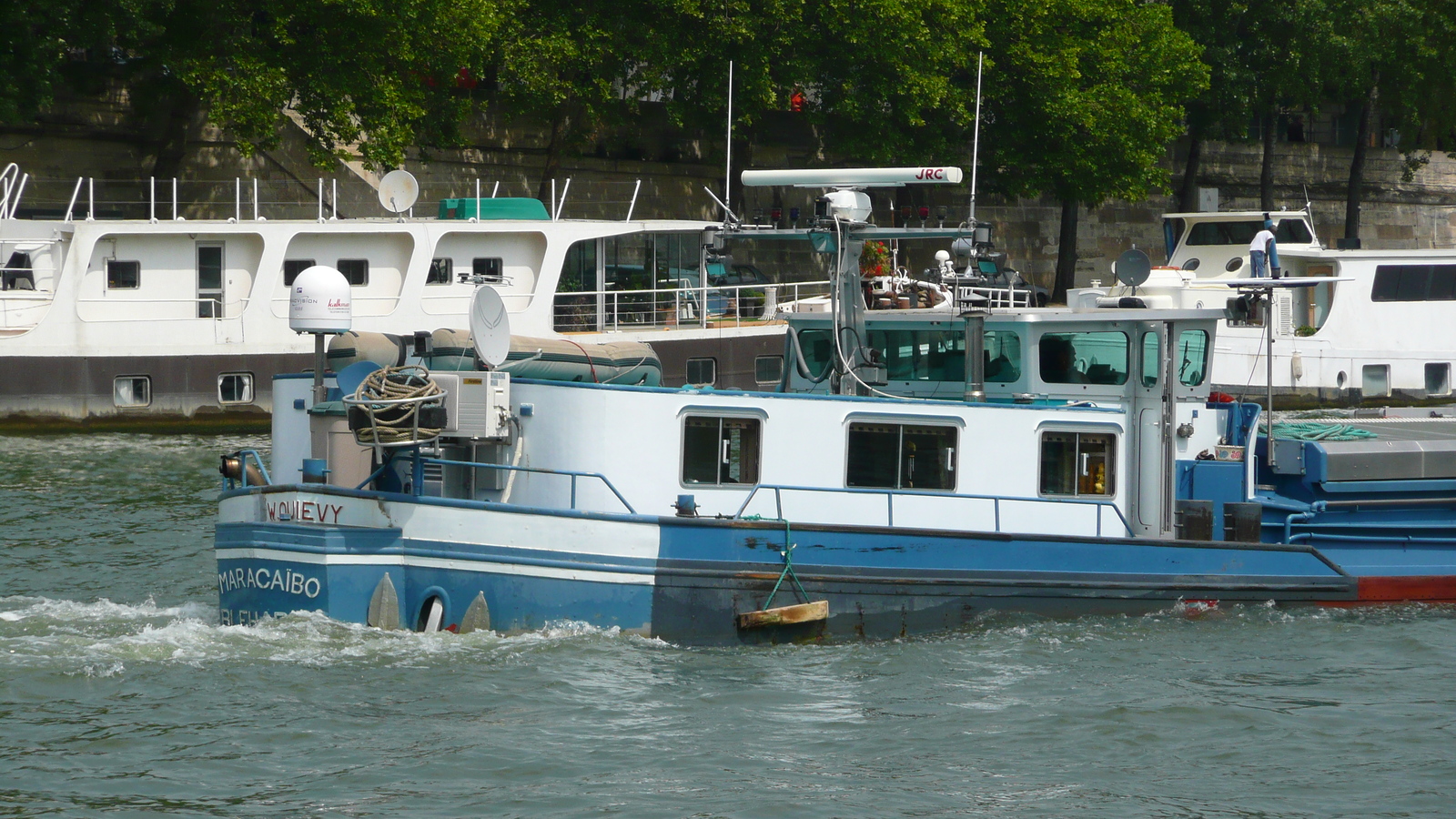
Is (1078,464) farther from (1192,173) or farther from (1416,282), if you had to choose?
(1192,173)

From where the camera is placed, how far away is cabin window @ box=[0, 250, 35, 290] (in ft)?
88.3

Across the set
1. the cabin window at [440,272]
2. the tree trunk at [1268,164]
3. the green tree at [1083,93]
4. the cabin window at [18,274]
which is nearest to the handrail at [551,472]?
the cabin window at [440,272]

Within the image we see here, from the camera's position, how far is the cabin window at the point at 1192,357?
43.9ft

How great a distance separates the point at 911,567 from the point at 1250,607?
10.7 feet

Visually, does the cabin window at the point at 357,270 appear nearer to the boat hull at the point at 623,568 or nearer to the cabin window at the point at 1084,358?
the boat hull at the point at 623,568

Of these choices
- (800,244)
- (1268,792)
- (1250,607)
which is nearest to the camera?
(1268,792)

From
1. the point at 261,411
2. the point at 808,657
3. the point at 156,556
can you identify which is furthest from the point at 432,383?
the point at 261,411

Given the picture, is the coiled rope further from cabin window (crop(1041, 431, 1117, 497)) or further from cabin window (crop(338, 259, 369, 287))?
cabin window (crop(338, 259, 369, 287))

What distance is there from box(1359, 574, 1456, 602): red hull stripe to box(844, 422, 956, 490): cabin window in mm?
4050

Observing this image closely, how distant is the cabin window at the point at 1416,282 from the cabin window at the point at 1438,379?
4.68 ft

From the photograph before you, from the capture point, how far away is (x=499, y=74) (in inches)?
1396

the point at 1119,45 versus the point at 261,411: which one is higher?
the point at 1119,45

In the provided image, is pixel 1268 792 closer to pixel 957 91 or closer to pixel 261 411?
pixel 261 411

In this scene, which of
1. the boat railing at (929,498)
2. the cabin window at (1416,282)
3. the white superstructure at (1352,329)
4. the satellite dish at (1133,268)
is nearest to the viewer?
the boat railing at (929,498)
